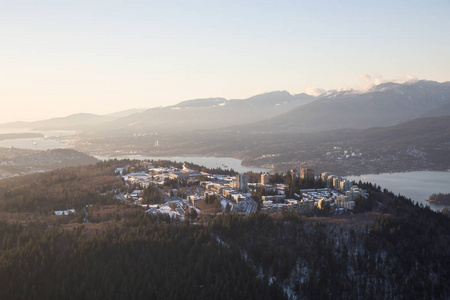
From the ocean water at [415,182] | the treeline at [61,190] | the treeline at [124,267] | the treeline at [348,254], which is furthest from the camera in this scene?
the ocean water at [415,182]

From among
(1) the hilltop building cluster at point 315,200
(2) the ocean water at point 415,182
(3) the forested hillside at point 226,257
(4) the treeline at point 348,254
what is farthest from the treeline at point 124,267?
(2) the ocean water at point 415,182

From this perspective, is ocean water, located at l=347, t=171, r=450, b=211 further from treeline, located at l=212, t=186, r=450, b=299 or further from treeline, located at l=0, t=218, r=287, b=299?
treeline, located at l=0, t=218, r=287, b=299

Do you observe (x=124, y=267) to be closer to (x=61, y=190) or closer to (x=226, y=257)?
(x=226, y=257)

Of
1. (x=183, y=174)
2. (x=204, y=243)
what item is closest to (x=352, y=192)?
(x=204, y=243)

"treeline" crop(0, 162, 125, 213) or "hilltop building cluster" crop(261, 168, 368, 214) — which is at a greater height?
"treeline" crop(0, 162, 125, 213)

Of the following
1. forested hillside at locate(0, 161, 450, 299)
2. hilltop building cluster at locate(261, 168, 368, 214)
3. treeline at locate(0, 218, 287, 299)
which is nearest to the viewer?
treeline at locate(0, 218, 287, 299)

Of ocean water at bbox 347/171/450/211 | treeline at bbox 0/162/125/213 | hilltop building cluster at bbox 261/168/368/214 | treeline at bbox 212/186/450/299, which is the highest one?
treeline at bbox 0/162/125/213

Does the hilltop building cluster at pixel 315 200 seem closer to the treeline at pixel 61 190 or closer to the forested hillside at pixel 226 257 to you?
the forested hillside at pixel 226 257

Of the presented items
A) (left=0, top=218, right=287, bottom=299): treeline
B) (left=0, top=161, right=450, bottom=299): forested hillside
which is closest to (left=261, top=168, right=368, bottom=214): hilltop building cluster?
(left=0, top=161, right=450, bottom=299): forested hillside

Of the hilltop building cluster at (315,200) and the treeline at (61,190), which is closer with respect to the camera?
the hilltop building cluster at (315,200)

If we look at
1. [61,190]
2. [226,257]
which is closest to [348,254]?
[226,257]
